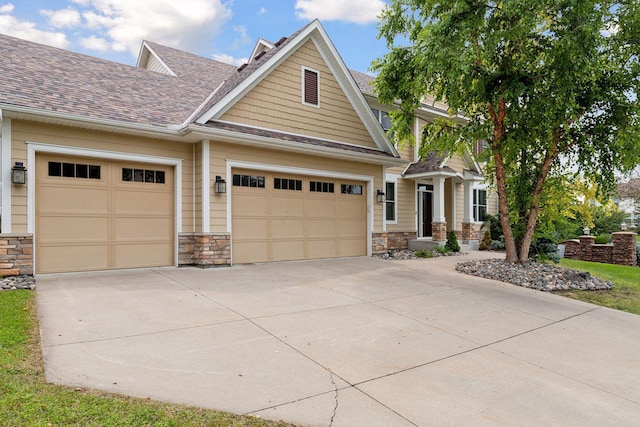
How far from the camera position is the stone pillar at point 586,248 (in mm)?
16375

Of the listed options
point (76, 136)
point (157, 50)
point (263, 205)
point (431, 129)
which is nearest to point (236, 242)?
point (263, 205)

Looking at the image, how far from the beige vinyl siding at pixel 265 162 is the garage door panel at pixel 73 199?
2.30 meters

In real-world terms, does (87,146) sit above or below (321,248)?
above

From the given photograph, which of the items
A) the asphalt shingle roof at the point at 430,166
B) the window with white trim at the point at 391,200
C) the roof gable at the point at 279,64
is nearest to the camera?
the roof gable at the point at 279,64

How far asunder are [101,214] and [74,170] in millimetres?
1028

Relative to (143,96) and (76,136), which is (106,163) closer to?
(76,136)

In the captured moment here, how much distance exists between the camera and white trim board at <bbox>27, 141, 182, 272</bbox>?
24.2 feet

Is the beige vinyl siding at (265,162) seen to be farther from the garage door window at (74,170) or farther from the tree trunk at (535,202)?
the tree trunk at (535,202)

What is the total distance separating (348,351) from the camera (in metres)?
4.16

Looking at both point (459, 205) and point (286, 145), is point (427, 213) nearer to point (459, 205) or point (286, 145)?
point (459, 205)

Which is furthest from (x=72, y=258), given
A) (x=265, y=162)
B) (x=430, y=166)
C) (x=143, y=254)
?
(x=430, y=166)

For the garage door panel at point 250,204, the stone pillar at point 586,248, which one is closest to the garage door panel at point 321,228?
the garage door panel at point 250,204

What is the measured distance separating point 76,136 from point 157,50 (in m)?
8.22

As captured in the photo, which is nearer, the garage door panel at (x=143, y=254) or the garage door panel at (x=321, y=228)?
the garage door panel at (x=143, y=254)
